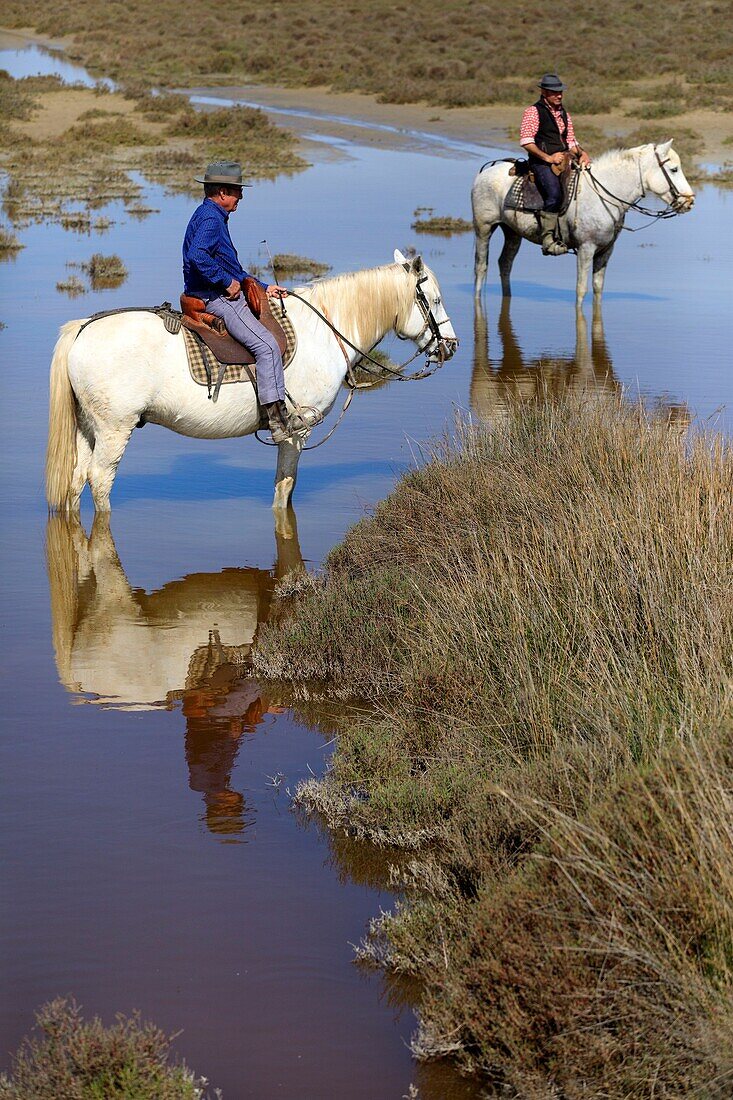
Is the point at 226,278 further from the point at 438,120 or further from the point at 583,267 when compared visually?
the point at 438,120

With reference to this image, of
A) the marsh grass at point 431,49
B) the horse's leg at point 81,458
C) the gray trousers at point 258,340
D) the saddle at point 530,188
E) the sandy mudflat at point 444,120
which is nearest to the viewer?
the gray trousers at point 258,340

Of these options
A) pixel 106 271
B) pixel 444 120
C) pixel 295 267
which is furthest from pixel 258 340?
pixel 444 120

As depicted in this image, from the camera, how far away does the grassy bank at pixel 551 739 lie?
4.04m

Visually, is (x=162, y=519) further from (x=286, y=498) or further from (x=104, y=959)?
(x=104, y=959)

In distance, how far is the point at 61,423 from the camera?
951cm

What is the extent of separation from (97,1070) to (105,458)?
19.9 feet

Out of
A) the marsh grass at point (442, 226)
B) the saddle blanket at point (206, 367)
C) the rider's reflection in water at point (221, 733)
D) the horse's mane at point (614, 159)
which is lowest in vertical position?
the rider's reflection in water at point (221, 733)

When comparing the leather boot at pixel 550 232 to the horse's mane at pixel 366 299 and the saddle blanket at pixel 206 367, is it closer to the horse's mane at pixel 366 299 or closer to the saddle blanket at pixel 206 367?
the horse's mane at pixel 366 299

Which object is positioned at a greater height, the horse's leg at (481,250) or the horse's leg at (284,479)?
the horse's leg at (481,250)

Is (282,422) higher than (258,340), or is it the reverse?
(258,340)

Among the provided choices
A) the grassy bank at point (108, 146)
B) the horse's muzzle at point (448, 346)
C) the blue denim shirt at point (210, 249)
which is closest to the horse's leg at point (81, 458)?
the blue denim shirt at point (210, 249)

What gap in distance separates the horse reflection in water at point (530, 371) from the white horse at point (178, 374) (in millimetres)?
2596

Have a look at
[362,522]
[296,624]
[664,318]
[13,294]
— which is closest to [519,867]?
[296,624]

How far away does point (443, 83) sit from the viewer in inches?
1865
